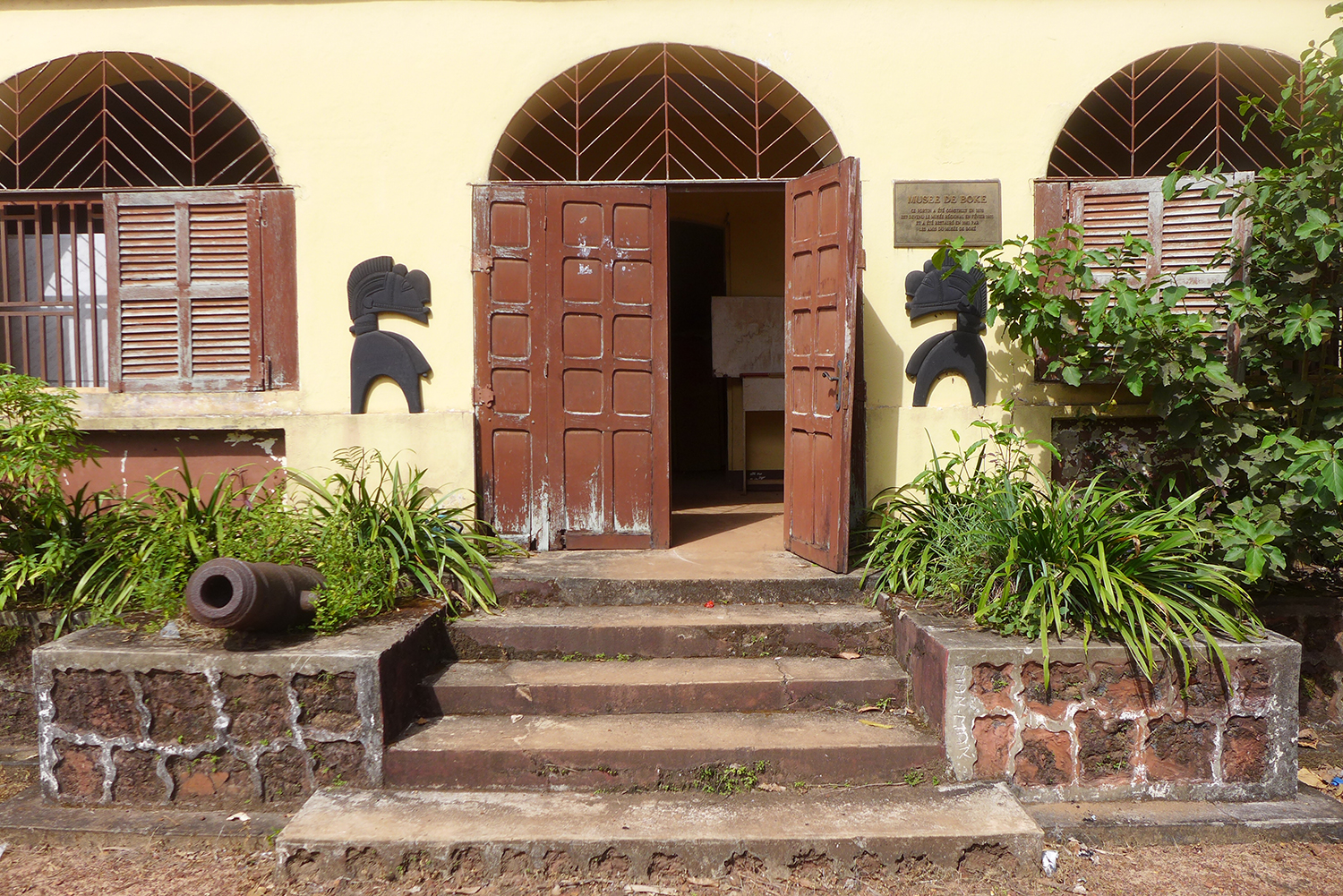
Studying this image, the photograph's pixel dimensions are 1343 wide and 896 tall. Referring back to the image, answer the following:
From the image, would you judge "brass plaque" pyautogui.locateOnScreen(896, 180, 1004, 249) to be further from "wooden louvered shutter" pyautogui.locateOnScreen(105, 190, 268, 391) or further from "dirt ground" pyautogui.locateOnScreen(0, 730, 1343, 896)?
"wooden louvered shutter" pyautogui.locateOnScreen(105, 190, 268, 391)

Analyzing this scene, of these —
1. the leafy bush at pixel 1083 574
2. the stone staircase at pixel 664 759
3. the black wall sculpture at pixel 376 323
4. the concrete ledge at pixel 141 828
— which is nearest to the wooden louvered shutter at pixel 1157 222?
the leafy bush at pixel 1083 574

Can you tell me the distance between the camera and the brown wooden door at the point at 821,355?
14.6 ft

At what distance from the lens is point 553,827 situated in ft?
10.3

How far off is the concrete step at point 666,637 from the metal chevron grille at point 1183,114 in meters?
3.00

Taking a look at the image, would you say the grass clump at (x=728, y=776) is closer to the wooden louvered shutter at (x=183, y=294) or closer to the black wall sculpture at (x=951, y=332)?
the black wall sculpture at (x=951, y=332)

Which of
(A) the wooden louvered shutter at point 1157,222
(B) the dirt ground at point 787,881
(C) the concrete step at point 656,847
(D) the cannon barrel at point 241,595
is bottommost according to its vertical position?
(B) the dirt ground at point 787,881

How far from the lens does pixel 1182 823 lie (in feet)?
10.9

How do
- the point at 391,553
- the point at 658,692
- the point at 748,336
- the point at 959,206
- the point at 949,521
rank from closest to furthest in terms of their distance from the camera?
the point at 658,692, the point at 391,553, the point at 949,521, the point at 959,206, the point at 748,336

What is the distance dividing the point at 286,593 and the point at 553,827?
1.38 meters

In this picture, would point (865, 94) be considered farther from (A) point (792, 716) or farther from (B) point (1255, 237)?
(A) point (792, 716)

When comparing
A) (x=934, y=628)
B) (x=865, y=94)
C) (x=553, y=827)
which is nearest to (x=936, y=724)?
(x=934, y=628)

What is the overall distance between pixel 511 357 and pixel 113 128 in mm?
3382

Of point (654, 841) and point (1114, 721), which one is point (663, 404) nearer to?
point (654, 841)

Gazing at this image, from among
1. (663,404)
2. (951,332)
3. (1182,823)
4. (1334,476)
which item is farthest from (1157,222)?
(1182,823)
